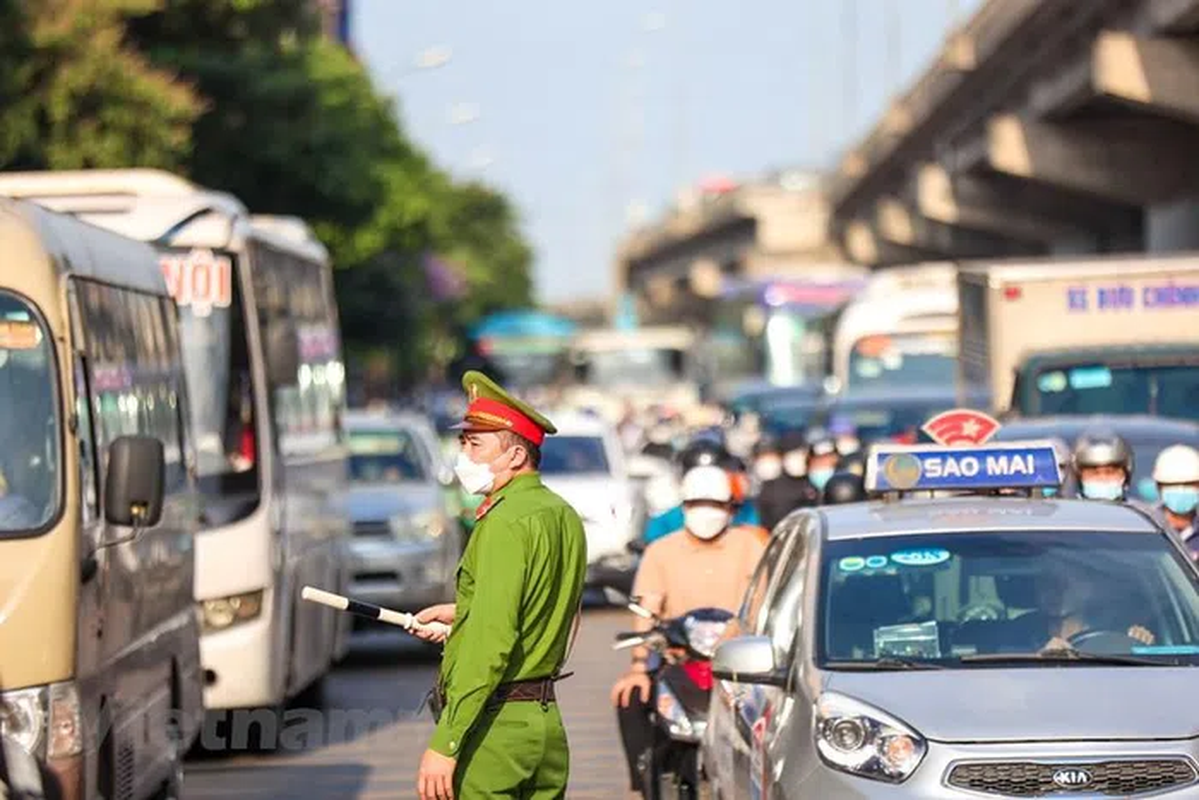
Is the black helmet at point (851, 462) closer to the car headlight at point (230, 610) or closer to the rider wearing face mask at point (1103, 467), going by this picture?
the car headlight at point (230, 610)

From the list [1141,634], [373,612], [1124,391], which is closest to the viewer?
[373,612]

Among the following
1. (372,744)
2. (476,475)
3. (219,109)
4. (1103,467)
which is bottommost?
(372,744)

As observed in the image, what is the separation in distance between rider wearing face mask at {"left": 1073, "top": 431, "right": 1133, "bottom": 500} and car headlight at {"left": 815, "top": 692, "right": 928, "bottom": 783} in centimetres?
499

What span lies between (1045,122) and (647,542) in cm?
3372

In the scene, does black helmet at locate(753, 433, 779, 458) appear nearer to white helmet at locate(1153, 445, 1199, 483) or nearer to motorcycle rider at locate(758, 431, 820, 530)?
motorcycle rider at locate(758, 431, 820, 530)

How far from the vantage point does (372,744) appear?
18.3 m

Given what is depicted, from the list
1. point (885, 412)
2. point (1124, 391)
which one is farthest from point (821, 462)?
point (885, 412)

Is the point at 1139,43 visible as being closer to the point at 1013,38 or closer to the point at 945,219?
the point at 1013,38

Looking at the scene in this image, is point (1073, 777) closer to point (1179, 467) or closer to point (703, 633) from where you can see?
point (703, 633)

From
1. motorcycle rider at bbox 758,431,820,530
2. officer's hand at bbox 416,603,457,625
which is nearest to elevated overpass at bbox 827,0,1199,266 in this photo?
motorcycle rider at bbox 758,431,820,530

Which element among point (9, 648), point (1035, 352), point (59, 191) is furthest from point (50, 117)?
point (9, 648)

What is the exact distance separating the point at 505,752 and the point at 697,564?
14.8 feet

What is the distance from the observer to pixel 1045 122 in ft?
154

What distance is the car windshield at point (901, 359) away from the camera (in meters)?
35.3
